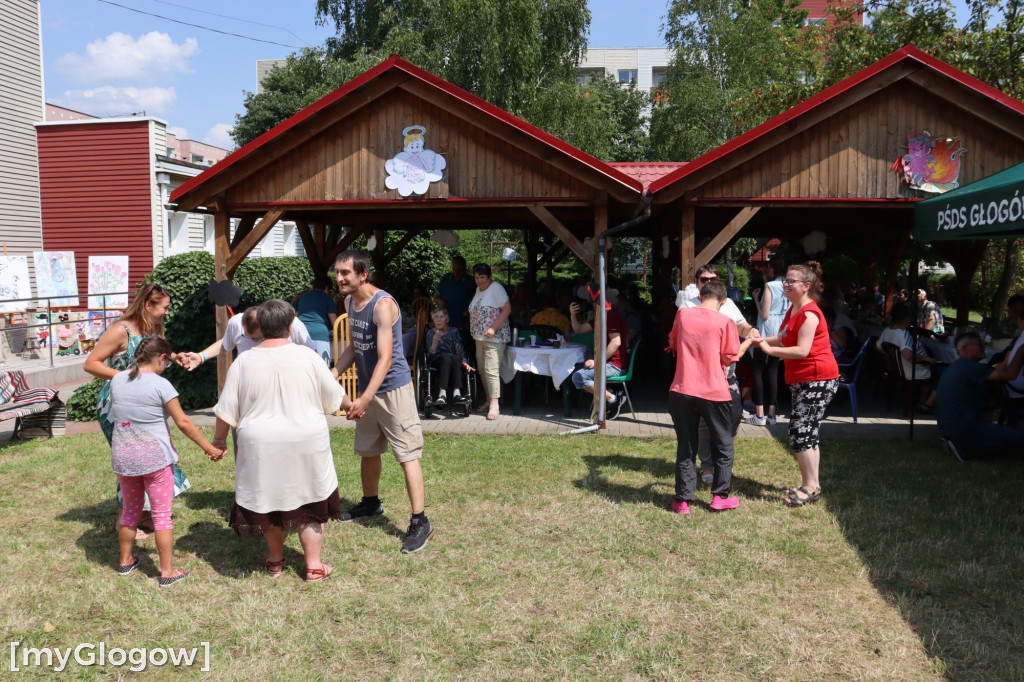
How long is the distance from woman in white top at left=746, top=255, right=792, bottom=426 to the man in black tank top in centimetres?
450

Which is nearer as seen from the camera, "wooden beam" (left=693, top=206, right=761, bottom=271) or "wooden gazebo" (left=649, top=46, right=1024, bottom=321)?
"wooden gazebo" (left=649, top=46, right=1024, bottom=321)

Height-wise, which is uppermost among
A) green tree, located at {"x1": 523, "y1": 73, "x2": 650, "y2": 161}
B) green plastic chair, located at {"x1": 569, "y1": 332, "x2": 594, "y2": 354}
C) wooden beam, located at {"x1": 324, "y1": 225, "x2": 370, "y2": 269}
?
green tree, located at {"x1": 523, "y1": 73, "x2": 650, "y2": 161}

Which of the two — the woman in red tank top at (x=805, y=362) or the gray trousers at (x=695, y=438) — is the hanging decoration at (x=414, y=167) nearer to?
the gray trousers at (x=695, y=438)

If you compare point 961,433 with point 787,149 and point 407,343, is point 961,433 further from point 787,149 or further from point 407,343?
point 407,343

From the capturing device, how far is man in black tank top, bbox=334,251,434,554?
4656 millimetres

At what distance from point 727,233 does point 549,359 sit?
2.31m

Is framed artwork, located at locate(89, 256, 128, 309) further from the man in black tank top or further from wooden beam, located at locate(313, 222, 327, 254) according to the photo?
the man in black tank top

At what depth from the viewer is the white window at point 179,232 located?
1966 cm

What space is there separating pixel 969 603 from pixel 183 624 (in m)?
3.92

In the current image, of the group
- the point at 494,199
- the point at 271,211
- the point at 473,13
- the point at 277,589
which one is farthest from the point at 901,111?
the point at 473,13

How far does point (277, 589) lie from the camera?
4.31 m

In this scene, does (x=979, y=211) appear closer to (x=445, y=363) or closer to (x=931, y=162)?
(x=931, y=162)

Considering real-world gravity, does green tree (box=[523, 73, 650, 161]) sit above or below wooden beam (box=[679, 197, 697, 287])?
above

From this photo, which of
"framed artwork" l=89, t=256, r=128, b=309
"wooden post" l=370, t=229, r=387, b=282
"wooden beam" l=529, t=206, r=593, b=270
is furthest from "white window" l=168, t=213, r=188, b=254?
"wooden beam" l=529, t=206, r=593, b=270
